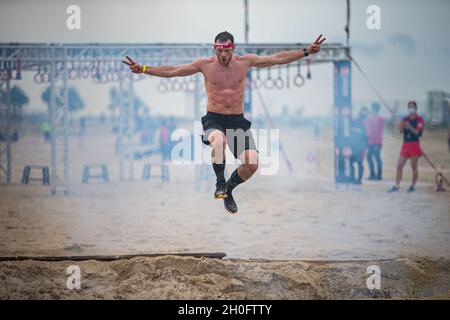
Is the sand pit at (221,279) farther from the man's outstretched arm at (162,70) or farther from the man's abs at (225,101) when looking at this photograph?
the man's outstretched arm at (162,70)

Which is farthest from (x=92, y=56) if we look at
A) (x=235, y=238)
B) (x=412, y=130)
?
(x=412, y=130)

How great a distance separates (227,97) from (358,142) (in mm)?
9488

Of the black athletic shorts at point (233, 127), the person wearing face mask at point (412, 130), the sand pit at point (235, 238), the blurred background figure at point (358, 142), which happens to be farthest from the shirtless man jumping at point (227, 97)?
the blurred background figure at point (358, 142)

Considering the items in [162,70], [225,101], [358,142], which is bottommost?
[358,142]

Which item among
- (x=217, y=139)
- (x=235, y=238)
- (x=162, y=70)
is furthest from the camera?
(x=235, y=238)

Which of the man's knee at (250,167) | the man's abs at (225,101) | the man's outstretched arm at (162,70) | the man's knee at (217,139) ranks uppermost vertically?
the man's outstretched arm at (162,70)

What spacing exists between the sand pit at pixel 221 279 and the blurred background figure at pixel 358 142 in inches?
311

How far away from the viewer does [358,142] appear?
1502 centimetres

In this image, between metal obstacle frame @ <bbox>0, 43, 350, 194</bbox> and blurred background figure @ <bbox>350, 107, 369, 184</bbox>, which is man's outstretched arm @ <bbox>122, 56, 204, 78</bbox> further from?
blurred background figure @ <bbox>350, 107, 369, 184</bbox>

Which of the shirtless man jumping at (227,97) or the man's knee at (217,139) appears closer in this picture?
the man's knee at (217,139)

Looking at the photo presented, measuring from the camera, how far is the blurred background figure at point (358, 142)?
1474 cm

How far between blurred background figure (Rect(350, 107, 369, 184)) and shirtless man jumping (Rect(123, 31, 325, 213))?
8.75 m

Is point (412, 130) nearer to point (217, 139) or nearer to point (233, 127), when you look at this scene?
point (233, 127)
